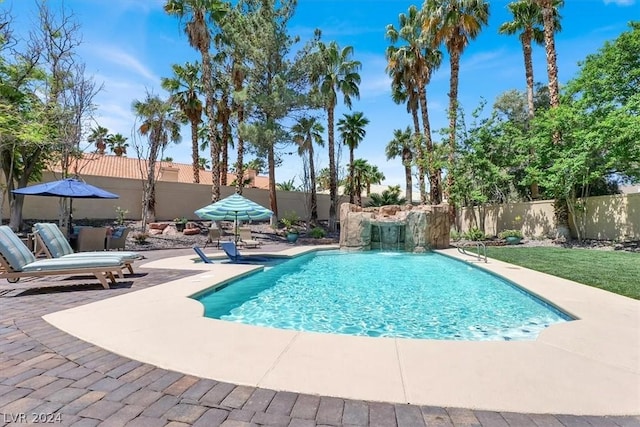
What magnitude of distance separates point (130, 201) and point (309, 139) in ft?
40.5

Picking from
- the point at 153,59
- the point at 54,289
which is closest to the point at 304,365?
the point at 54,289

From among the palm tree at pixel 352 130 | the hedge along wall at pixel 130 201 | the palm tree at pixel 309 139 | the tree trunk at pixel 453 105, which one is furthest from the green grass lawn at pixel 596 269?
the palm tree at pixel 352 130

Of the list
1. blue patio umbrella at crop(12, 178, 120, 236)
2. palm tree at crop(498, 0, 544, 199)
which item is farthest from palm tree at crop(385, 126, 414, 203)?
blue patio umbrella at crop(12, 178, 120, 236)

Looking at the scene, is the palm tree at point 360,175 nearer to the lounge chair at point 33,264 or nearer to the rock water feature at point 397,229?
the rock water feature at point 397,229

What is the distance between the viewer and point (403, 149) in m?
35.9

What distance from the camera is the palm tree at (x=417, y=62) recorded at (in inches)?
881

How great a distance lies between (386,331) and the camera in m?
4.94

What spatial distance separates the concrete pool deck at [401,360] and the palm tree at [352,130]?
26.5 m

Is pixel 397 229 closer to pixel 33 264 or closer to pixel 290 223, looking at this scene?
pixel 290 223

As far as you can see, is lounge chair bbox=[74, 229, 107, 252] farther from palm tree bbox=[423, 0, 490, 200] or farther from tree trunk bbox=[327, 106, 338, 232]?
palm tree bbox=[423, 0, 490, 200]

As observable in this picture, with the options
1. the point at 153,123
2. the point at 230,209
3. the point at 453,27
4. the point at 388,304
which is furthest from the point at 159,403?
the point at 453,27

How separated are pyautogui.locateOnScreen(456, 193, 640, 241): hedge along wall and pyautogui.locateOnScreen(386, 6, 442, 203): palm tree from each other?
3.42 metres

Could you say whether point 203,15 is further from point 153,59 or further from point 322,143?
point 322,143

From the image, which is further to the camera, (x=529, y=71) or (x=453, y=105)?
(x=529, y=71)
